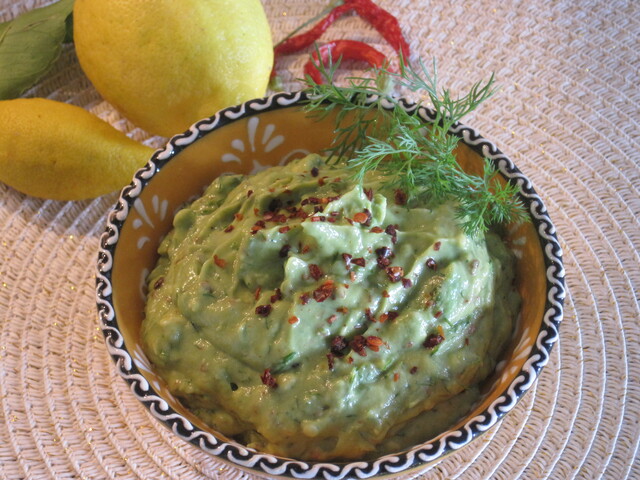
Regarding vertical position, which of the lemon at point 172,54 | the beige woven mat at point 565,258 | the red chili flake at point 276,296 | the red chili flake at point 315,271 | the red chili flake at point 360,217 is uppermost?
the lemon at point 172,54

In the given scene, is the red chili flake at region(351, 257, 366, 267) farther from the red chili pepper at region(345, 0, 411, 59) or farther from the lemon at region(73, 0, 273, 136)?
the red chili pepper at region(345, 0, 411, 59)

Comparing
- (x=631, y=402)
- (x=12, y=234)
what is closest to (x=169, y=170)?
(x=12, y=234)

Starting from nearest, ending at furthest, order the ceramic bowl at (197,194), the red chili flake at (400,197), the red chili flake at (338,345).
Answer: the ceramic bowl at (197,194)
the red chili flake at (338,345)
the red chili flake at (400,197)

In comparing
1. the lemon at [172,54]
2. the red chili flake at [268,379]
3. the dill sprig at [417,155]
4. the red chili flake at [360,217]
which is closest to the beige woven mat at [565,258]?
the lemon at [172,54]

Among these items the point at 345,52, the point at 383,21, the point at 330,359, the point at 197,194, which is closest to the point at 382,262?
the point at 330,359

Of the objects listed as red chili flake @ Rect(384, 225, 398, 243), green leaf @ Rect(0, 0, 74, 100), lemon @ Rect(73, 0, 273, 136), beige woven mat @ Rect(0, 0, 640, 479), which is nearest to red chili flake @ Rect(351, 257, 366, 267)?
red chili flake @ Rect(384, 225, 398, 243)

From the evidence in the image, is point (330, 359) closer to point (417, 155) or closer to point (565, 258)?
point (417, 155)

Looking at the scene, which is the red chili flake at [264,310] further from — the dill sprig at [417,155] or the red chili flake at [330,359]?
the dill sprig at [417,155]
